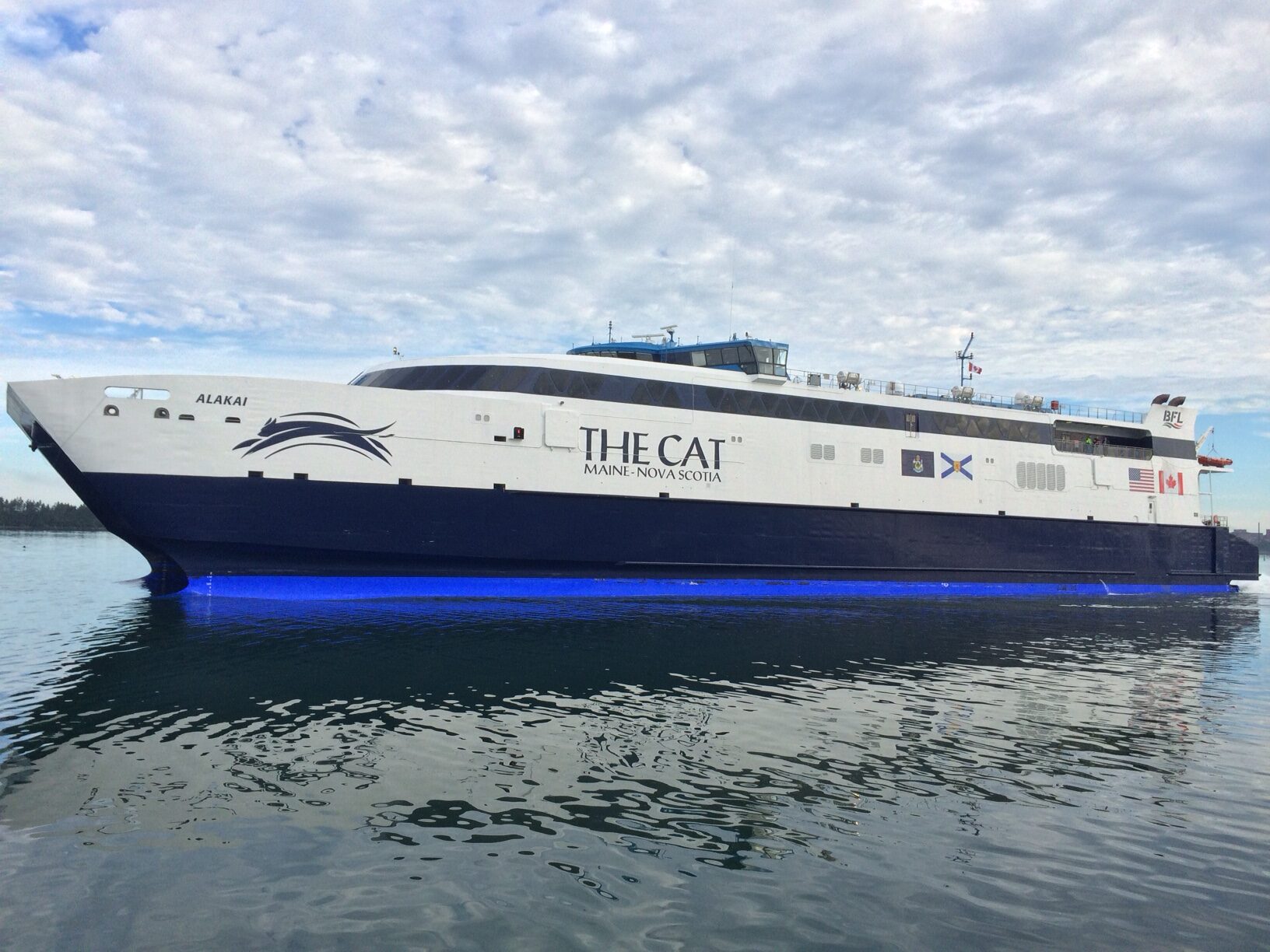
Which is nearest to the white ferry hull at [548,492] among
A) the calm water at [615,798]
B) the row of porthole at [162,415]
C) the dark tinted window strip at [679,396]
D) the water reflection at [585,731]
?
the row of porthole at [162,415]

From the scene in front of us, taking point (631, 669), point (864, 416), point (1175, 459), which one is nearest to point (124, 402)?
point (631, 669)

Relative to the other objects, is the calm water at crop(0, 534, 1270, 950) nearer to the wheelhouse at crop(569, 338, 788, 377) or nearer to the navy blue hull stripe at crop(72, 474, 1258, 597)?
the navy blue hull stripe at crop(72, 474, 1258, 597)

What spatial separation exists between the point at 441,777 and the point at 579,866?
8.43ft

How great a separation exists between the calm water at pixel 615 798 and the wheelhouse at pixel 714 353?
16.0 meters

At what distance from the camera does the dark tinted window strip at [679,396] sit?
2581 cm

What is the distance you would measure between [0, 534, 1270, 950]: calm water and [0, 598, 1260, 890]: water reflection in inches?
2.2

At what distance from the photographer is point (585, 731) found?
9914 mm

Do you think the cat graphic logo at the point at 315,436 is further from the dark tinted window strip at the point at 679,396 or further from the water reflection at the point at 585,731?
the water reflection at the point at 585,731

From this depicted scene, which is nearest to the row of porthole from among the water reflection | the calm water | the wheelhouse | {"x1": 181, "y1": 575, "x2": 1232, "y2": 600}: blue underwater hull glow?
{"x1": 181, "y1": 575, "x2": 1232, "y2": 600}: blue underwater hull glow

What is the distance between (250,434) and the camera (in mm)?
22094

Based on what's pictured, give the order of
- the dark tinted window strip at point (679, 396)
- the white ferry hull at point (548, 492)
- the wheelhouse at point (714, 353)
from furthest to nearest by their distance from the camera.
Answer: the wheelhouse at point (714, 353), the dark tinted window strip at point (679, 396), the white ferry hull at point (548, 492)

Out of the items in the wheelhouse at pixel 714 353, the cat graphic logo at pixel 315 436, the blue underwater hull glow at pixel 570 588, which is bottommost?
the blue underwater hull glow at pixel 570 588

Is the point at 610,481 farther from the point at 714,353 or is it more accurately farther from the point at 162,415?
the point at 162,415

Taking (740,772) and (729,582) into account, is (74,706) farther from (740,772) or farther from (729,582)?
(729,582)
